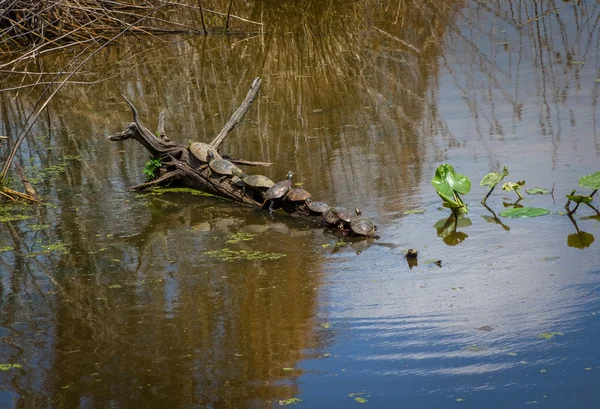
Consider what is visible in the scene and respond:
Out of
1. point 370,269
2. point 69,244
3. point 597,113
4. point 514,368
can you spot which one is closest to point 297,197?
point 370,269

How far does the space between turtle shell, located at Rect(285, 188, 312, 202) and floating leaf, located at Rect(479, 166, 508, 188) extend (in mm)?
1206

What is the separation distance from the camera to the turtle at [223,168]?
20.9 ft

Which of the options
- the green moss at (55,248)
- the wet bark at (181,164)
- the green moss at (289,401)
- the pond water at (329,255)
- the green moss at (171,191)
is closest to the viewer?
the green moss at (289,401)

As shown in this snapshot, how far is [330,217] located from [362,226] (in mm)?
351

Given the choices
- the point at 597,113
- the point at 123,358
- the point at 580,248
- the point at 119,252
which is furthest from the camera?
the point at 597,113

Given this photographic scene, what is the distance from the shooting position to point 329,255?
505cm

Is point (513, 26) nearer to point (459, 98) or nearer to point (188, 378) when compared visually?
point (459, 98)

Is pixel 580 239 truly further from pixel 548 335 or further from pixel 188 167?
pixel 188 167

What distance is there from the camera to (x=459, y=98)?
8.30 meters

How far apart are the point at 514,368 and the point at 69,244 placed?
328cm

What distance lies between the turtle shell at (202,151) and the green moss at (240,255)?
1.45 metres

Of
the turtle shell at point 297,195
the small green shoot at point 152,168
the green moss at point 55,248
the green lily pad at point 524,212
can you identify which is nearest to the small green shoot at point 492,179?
the green lily pad at point 524,212

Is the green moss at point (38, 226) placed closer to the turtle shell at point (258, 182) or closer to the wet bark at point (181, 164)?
the wet bark at point (181, 164)

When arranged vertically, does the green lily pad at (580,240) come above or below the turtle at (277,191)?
below
